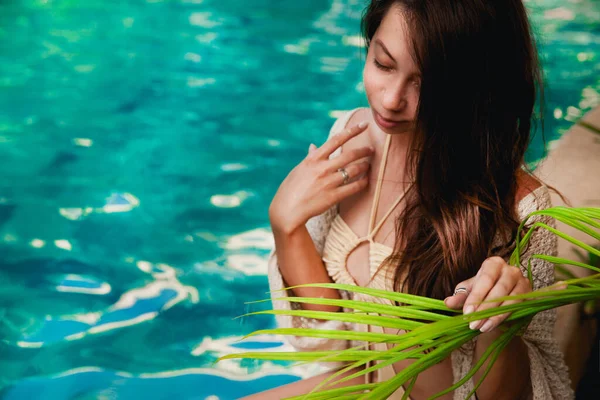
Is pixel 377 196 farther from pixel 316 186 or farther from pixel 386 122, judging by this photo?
pixel 386 122

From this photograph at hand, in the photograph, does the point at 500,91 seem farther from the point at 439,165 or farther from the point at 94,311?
the point at 94,311

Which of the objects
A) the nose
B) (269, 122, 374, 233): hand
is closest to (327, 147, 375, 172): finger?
(269, 122, 374, 233): hand

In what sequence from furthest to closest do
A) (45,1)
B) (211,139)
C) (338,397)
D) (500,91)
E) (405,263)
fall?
(45,1)
(211,139)
(405,263)
(500,91)
(338,397)

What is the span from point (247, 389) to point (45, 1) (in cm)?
318

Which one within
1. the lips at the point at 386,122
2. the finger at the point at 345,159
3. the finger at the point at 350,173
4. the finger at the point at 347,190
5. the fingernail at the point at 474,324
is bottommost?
the finger at the point at 347,190

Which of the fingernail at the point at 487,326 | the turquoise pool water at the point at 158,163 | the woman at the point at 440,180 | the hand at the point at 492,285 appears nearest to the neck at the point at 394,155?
the woman at the point at 440,180

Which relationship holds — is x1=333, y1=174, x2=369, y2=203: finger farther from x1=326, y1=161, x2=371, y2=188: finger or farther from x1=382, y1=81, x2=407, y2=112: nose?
x1=382, y1=81, x2=407, y2=112: nose

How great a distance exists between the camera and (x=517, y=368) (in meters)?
1.39

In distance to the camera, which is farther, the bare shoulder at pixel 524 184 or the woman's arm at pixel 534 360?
the bare shoulder at pixel 524 184

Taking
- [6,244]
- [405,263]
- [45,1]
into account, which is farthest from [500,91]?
[45,1]

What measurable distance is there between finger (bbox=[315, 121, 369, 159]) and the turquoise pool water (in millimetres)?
1183

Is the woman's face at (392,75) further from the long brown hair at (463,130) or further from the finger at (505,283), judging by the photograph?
the finger at (505,283)

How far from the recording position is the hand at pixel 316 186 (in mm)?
1617

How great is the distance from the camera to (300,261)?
167 cm
